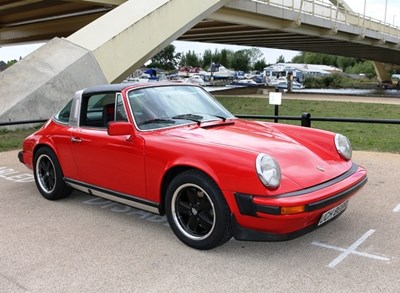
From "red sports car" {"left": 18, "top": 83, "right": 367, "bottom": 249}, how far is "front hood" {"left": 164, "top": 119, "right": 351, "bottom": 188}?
11mm

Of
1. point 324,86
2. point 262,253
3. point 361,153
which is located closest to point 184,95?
point 262,253

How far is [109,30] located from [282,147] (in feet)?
36.4

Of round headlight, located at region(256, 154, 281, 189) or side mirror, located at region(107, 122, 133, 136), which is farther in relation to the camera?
side mirror, located at region(107, 122, 133, 136)

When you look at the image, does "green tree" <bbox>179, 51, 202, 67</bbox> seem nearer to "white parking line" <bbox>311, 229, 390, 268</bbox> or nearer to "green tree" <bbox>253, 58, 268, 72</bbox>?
"green tree" <bbox>253, 58, 268, 72</bbox>

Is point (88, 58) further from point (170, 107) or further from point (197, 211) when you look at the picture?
point (197, 211)

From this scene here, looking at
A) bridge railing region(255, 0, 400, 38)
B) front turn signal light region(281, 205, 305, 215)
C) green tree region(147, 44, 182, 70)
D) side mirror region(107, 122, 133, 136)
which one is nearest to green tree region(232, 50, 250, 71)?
green tree region(147, 44, 182, 70)

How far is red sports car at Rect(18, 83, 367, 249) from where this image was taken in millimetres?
3322

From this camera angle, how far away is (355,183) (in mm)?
3762

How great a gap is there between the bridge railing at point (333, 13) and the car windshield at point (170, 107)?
20.8 metres

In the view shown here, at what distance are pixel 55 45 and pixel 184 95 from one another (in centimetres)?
918

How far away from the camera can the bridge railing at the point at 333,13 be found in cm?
2611

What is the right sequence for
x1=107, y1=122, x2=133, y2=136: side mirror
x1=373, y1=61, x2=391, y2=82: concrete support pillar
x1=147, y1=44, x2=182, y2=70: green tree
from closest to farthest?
x1=107, y1=122, x2=133, y2=136: side mirror
x1=373, y1=61, x2=391, y2=82: concrete support pillar
x1=147, y1=44, x2=182, y2=70: green tree

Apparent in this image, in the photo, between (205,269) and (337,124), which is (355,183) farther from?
(337,124)

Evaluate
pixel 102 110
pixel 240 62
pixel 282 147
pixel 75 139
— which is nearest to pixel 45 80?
pixel 75 139
